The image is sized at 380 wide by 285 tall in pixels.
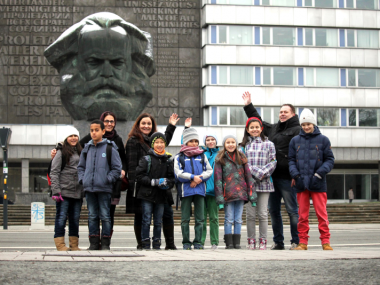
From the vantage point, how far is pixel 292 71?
41.4 meters

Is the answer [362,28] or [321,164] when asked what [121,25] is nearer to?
[321,164]

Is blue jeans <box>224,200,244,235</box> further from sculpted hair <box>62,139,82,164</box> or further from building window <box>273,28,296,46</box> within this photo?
building window <box>273,28,296,46</box>

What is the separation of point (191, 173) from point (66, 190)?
174 centimetres

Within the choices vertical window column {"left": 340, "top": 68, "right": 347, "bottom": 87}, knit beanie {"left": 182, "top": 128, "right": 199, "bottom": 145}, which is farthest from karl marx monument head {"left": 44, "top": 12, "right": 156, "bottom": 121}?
vertical window column {"left": 340, "top": 68, "right": 347, "bottom": 87}

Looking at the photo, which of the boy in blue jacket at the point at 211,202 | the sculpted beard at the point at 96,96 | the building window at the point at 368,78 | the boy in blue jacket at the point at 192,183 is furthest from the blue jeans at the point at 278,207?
the building window at the point at 368,78

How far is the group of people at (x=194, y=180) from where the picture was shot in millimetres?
7777

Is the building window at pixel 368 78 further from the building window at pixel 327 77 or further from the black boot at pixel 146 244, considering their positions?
the black boot at pixel 146 244

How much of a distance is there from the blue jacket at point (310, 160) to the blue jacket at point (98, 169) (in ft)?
7.71

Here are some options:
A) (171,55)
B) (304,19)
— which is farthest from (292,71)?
(171,55)

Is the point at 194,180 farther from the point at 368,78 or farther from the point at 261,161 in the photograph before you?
the point at 368,78

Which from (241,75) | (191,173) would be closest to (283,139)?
(191,173)

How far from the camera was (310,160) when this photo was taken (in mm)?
7867

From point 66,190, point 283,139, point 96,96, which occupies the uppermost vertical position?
point 96,96

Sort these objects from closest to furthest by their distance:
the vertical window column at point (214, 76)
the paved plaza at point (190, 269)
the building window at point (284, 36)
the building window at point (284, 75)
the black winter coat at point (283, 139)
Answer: the paved plaza at point (190, 269), the black winter coat at point (283, 139), the vertical window column at point (214, 76), the building window at point (284, 75), the building window at point (284, 36)
